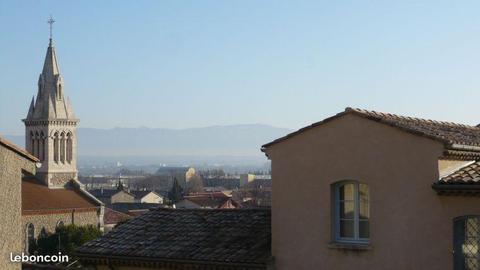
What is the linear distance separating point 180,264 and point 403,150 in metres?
5.17

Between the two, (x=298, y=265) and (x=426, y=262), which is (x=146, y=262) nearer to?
(x=298, y=265)

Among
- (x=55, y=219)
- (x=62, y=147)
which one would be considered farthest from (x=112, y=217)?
(x=55, y=219)

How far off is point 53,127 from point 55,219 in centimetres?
1513

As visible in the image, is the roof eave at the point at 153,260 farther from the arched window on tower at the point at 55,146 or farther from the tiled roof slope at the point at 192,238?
the arched window on tower at the point at 55,146

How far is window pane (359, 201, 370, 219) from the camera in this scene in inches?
519

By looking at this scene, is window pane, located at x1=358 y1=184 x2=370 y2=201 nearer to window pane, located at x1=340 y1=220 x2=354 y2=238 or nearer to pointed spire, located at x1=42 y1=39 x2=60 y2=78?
window pane, located at x1=340 y1=220 x2=354 y2=238

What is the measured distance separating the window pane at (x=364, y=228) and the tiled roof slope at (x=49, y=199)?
181 ft

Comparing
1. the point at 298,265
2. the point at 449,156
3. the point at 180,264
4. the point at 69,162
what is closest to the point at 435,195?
the point at 449,156

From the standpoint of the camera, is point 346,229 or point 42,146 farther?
point 42,146

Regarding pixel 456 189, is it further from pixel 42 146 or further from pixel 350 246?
pixel 42 146

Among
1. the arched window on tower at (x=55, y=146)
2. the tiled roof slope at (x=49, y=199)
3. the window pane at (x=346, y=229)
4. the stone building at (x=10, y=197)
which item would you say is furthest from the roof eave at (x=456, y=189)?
the arched window on tower at (x=55, y=146)

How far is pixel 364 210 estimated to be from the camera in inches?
521

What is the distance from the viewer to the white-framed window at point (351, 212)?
43.5 feet

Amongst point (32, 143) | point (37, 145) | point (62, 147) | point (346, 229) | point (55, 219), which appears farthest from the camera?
point (32, 143)
